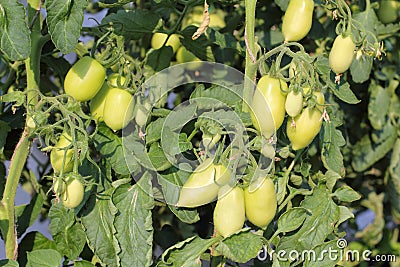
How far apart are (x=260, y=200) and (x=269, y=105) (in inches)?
4.4

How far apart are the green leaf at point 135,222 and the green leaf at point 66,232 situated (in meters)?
0.11

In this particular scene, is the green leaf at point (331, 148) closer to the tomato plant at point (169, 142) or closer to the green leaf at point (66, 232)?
the tomato plant at point (169, 142)

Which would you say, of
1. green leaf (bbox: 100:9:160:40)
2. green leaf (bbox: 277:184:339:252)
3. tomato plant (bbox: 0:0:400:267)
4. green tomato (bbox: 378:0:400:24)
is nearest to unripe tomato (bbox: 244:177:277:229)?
tomato plant (bbox: 0:0:400:267)

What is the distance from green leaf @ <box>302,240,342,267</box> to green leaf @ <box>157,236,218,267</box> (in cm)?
14

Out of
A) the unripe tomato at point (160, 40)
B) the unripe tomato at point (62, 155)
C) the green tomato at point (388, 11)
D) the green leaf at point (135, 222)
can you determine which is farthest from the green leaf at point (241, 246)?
the green tomato at point (388, 11)

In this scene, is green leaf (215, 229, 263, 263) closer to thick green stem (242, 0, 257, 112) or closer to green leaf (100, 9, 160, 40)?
thick green stem (242, 0, 257, 112)

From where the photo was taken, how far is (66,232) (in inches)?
35.7

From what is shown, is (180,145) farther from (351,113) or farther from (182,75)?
(351,113)

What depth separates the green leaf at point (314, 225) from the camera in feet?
2.88

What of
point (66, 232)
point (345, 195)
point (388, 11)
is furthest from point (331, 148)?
point (388, 11)

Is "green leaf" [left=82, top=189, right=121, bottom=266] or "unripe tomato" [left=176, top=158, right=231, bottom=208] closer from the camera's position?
"unripe tomato" [left=176, top=158, right=231, bottom=208]

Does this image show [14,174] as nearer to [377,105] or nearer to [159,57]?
[159,57]

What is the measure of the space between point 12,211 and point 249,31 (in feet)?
1.32

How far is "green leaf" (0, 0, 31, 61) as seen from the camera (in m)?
0.76
